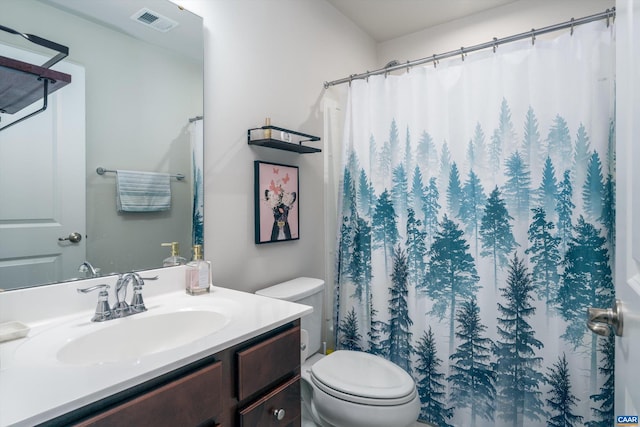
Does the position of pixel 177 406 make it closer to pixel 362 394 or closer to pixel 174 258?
pixel 174 258

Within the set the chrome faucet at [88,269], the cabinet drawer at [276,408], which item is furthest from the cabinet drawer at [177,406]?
the chrome faucet at [88,269]

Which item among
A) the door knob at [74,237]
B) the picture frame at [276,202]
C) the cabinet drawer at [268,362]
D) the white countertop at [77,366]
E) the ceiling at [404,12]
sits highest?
the ceiling at [404,12]

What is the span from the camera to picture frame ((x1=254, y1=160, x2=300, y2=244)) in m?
1.75

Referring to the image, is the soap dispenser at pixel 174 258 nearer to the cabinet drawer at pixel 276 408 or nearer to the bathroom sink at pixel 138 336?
the bathroom sink at pixel 138 336

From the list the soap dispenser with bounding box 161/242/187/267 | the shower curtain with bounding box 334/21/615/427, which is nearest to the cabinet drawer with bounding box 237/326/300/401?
the soap dispenser with bounding box 161/242/187/267

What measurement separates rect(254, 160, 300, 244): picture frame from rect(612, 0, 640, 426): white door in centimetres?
140

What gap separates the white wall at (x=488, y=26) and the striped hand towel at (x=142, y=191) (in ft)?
7.36

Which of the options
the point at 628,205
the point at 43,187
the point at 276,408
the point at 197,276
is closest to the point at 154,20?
the point at 43,187

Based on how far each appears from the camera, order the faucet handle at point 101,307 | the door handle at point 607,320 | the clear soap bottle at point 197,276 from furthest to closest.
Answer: the clear soap bottle at point 197,276 → the faucet handle at point 101,307 → the door handle at point 607,320

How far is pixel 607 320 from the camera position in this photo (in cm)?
70

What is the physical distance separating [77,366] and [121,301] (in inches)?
16.1

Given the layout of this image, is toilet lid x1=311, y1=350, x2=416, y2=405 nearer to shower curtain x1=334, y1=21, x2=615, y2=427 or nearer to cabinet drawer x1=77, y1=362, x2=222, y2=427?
shower curtain x1=334, y1=21, x2=615, y2=427

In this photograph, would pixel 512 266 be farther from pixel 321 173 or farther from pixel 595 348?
pixel 321 173

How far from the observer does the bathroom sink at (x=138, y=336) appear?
3.06 ft
